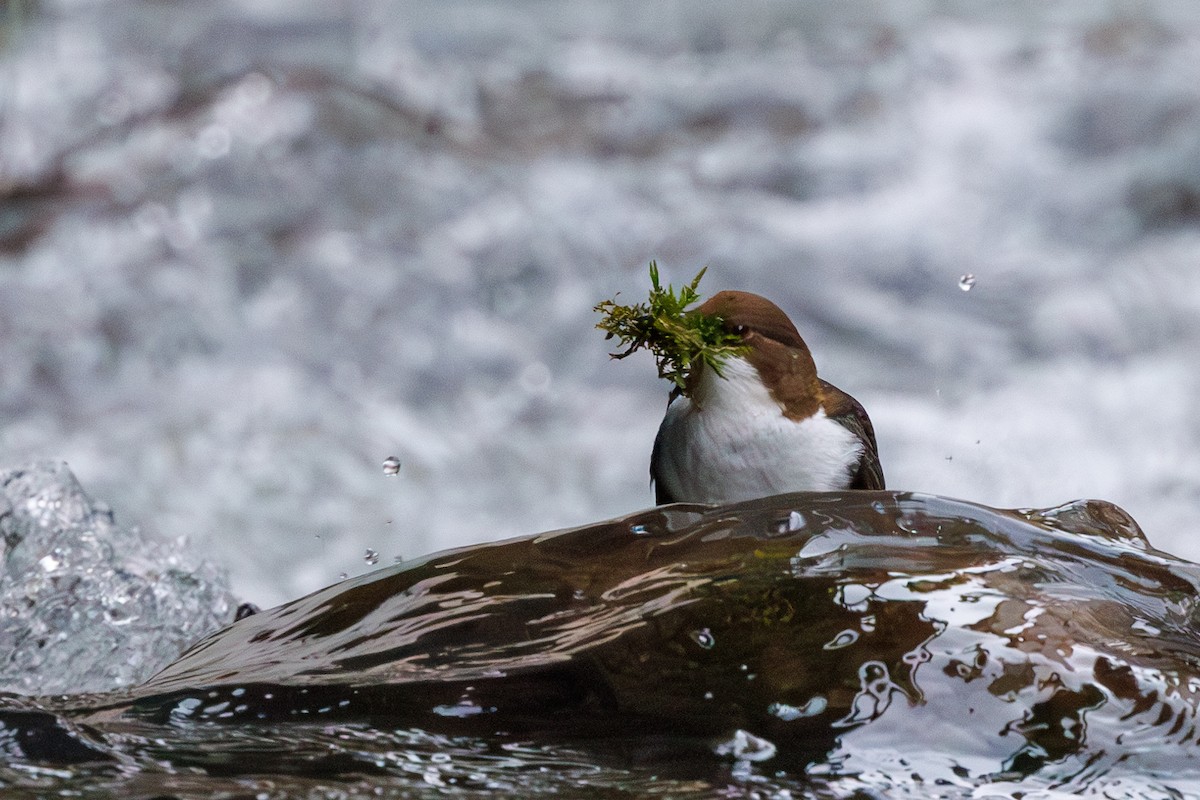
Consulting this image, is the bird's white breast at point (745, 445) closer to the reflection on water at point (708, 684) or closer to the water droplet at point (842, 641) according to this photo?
the reflection on water at point (708, 684)

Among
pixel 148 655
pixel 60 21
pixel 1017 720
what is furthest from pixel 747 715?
pixel 60 21

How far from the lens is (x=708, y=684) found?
6.96 ft

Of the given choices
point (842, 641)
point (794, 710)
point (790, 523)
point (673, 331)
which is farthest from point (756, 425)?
point (794, 710)

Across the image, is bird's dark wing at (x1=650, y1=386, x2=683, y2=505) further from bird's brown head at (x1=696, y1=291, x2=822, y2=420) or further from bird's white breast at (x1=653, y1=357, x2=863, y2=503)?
bird's brown head at (x1=696, y1=291, x2=822, y2=420)

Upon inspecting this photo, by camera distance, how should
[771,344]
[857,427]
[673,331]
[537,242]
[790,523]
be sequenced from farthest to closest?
[537,242], [857,427], [771,344], [673,331], [790,523]

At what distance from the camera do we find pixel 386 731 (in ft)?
6.72

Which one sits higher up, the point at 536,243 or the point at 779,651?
the point at 536,243

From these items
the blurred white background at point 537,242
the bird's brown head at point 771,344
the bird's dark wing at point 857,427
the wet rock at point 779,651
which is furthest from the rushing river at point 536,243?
the wet rock at point 779,651

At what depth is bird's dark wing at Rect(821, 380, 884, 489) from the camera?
3.21 metres

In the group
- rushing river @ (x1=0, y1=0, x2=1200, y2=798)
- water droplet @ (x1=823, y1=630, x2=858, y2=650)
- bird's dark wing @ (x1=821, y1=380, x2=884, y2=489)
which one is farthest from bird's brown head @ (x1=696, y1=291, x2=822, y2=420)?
rushing river @ (x1=0, y1=0, x2=1200, y2=798)

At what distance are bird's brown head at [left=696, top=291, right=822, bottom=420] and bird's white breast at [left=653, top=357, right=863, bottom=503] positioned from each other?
25 mm

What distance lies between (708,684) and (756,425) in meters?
1.03

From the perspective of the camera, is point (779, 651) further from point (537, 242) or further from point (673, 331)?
point (537, 242)

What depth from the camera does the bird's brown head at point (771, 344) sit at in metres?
3.03
